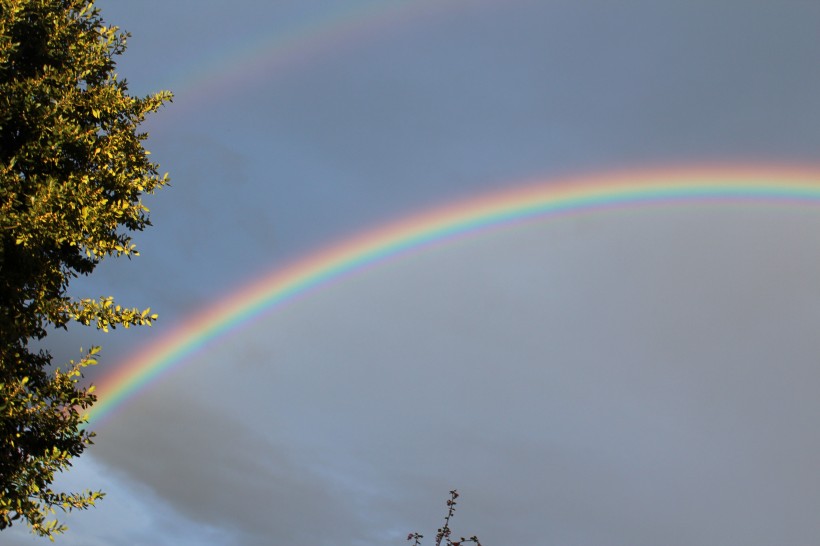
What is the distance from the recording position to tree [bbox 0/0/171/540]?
1227 cm

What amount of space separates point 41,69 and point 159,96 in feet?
7.37

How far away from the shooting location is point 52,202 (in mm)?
12523

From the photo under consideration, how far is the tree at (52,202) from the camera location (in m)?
12.3

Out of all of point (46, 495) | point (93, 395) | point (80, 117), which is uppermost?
point (80, 117)

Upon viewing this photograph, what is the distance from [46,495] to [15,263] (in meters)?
3.94

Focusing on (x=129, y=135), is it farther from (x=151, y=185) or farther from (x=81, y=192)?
(x=81, y=192)

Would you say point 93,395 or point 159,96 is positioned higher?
point 159,96

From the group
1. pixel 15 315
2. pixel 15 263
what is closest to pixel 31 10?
pixel 15 263

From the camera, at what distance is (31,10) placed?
14273mm

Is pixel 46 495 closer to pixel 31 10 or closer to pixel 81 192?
pixel 81 192

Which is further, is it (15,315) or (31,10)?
(31,10)

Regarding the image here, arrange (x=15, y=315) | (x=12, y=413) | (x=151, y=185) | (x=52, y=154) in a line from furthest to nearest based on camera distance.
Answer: (x=151, y=185) < (x=52, y=154) < (x=15, y=315) < (x=12, y=413)

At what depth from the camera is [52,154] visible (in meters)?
13.7

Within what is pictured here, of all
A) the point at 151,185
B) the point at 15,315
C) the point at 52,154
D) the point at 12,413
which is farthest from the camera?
the point at 151,185
